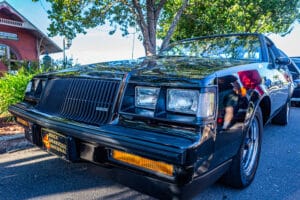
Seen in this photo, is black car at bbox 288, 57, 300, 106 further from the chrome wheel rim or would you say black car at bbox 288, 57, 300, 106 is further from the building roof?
the building roof

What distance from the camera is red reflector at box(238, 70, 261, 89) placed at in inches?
80.6

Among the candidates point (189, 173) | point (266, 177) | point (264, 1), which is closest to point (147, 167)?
point (189, 173)

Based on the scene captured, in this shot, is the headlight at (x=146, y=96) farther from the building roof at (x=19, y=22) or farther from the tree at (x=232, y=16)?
the building roof at (x=19, y=22)

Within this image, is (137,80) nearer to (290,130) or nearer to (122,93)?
(122,93)

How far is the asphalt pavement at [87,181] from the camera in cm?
218

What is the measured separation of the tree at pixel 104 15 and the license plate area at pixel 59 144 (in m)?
6.03

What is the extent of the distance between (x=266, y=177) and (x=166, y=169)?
166cm

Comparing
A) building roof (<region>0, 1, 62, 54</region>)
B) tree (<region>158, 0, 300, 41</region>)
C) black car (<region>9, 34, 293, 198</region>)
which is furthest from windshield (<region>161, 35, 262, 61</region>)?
building roof (<region>0, 1, 62, 54</region>)

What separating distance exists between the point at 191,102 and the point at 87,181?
4.80ft

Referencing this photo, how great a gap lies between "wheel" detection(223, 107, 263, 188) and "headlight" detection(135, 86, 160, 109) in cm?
83

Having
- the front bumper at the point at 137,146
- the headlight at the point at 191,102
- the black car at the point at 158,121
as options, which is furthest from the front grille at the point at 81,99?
the headlight at the point at 191,102

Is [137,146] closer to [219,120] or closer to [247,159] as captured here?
[219,120]

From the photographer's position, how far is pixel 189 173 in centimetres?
141

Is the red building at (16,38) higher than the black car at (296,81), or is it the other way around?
the red building at (16,38)
